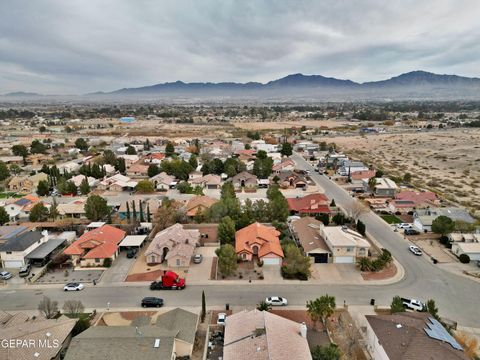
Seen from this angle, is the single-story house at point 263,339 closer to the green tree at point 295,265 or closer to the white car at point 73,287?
the green tree at point 295,265

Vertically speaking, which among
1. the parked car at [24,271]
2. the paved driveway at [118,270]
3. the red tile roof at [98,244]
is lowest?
the paved driveway at [118,270]

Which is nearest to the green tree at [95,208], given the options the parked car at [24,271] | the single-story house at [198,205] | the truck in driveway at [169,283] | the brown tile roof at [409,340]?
the single-story house at [198,205]

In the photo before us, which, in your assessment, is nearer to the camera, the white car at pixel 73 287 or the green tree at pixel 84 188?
the white car at pixel 73 287

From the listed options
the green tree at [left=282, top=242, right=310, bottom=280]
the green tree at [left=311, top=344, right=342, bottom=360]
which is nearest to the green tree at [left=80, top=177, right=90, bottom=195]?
the green tree at [left=282, top=242, right=310, bottom=280]

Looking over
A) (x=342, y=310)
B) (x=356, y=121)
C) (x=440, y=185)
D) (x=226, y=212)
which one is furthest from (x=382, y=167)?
(x=356, y=121)

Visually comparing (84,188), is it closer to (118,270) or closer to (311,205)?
(118,270)

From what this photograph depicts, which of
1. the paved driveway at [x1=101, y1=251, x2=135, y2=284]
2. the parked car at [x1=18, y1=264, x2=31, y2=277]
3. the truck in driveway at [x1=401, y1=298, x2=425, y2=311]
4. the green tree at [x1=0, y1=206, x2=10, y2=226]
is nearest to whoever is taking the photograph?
the truck in driveway at [x1=401, y1=298, x2=425, y2=311]

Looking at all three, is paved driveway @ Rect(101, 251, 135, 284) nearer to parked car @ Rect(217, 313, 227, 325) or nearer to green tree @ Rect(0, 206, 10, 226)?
parked car @ Rect(217, 313, 227, 325)
